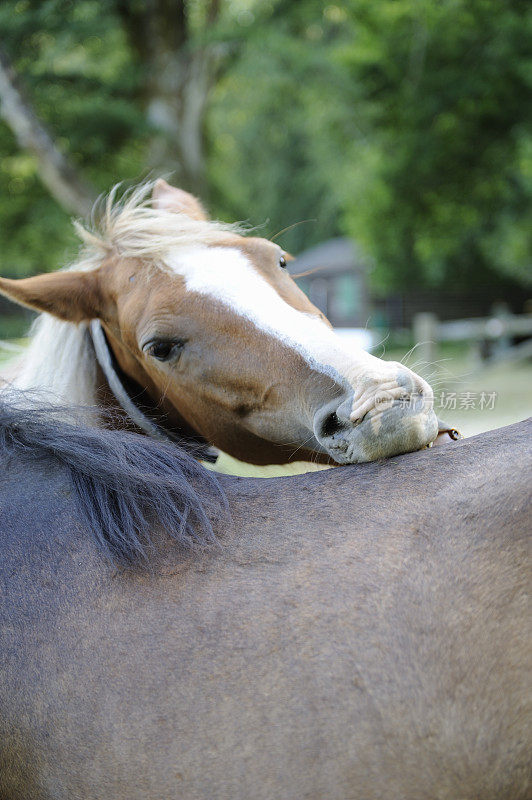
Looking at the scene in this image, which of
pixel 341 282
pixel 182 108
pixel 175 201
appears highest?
pixel 182 108

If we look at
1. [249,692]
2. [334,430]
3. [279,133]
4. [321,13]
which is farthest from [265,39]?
[279,133]

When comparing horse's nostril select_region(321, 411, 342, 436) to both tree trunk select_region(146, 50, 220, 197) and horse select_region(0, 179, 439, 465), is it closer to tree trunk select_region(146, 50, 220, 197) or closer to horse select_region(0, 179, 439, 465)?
horse select_region(0, 179, 439, 465)

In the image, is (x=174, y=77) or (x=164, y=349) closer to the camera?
(x=164, y=349)

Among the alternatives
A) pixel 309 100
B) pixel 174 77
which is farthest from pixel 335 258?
pixel 174 77

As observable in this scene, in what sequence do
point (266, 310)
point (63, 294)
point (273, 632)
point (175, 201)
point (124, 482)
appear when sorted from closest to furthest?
point (273, 632) → point (124, 482) → point (266, 310) → point (63, 294) → point (175, 201)

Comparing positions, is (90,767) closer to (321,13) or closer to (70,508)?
(70,508)

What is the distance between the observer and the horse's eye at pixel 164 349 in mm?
2258

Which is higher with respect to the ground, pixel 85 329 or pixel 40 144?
pixel 40 144

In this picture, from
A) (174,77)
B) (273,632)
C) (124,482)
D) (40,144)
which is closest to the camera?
(273,632)

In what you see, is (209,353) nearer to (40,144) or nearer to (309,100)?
(40,144)

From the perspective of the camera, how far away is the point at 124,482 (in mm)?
1516

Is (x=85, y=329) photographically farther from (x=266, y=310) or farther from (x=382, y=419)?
(x=382, y=419)

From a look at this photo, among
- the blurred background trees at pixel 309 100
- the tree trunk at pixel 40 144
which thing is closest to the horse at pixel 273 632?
the tree trunk at pixel 40 144

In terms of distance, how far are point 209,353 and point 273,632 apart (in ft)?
3.80
